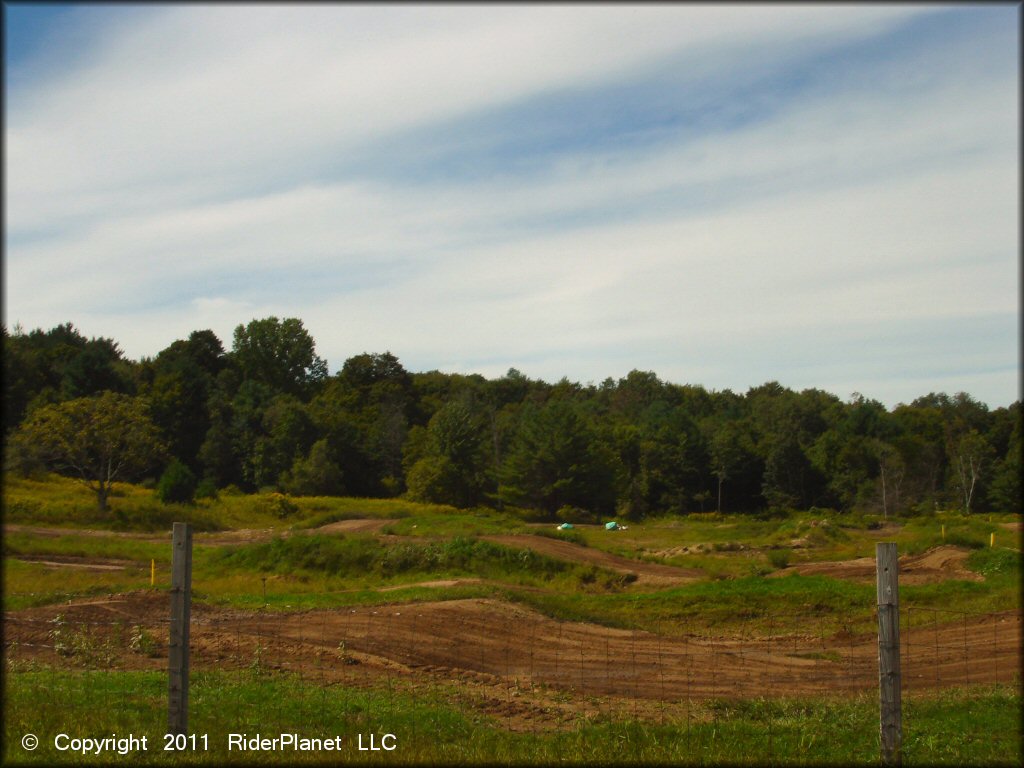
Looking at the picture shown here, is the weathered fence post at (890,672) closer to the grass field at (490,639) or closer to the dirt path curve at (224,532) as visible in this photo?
the grass field at (490,639)

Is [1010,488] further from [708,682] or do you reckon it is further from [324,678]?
[324,678]

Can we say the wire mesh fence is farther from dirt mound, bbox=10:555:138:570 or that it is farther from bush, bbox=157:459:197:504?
bush, bbox=157:459:197:504

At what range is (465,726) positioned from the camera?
972cm

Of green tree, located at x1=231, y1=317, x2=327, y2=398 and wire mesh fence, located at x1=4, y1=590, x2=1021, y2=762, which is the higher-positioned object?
green tree, located at x1=231, y1=317, x2=327, y2=398

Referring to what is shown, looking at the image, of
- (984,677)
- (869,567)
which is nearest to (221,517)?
(869,567)

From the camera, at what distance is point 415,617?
58.9 feet

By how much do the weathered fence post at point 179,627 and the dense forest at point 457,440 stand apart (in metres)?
29.9

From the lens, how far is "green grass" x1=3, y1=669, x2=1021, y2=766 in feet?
25.0

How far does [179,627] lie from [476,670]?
328 inches

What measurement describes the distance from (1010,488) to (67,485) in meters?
50.8

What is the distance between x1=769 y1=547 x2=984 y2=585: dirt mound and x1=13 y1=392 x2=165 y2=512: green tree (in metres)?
27.5

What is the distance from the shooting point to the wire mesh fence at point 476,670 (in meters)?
9.50

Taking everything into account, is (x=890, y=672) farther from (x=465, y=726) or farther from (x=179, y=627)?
(x=179, y=627)

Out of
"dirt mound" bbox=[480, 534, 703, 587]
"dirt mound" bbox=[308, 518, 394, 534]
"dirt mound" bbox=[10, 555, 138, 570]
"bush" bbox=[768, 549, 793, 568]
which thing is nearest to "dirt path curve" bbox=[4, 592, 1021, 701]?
"dirt mound" bbox=[480, 534, 703, 587]
